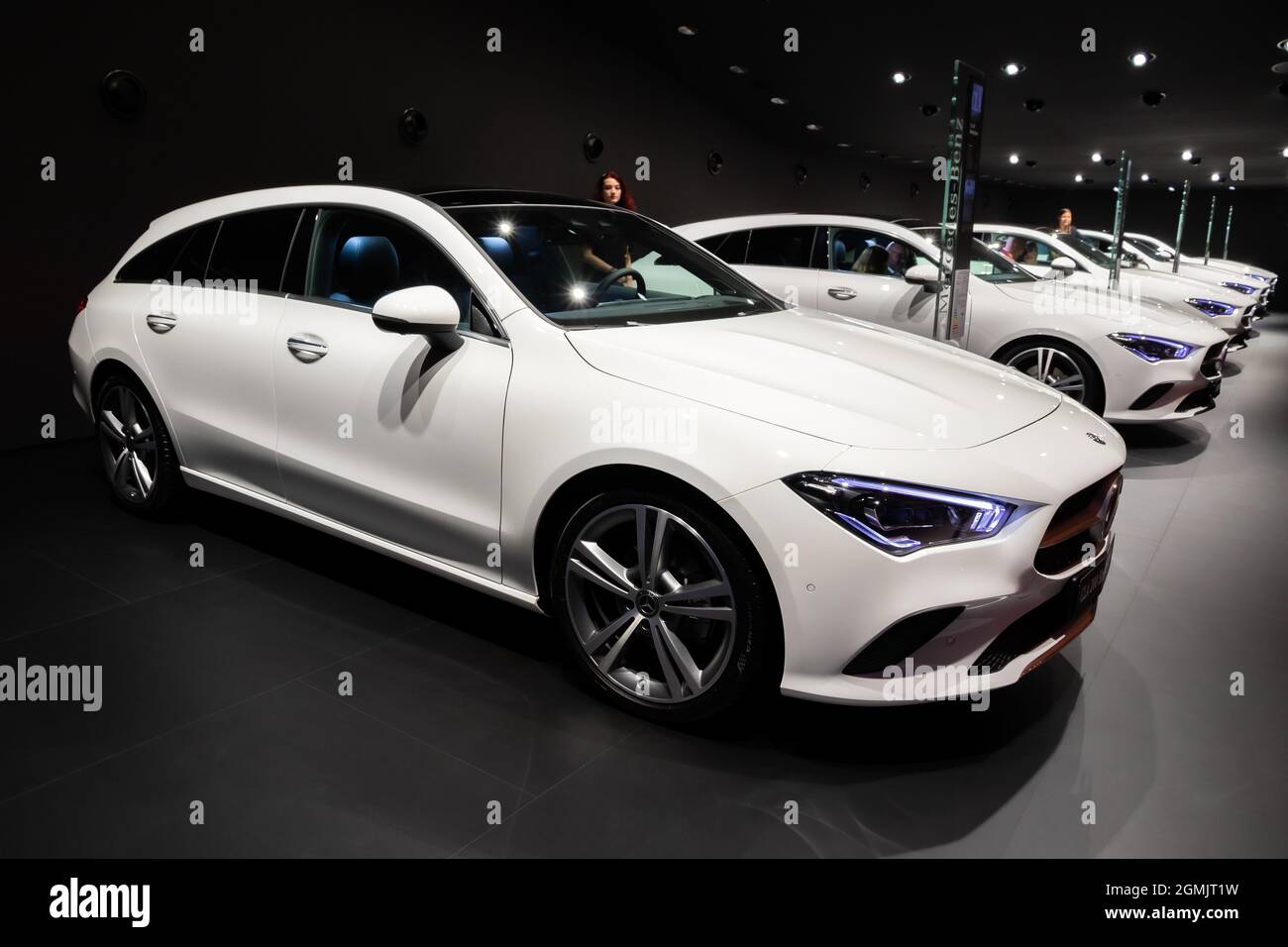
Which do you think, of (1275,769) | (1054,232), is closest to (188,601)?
(1275,769)

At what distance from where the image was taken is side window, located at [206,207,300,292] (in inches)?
123

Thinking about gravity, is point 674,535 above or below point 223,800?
above

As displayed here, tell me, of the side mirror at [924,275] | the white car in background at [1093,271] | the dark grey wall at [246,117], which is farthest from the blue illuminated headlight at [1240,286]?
the side mirror at [924,275]

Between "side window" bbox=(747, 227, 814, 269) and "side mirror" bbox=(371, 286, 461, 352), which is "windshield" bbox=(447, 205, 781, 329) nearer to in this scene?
"side mirror" bbox=(371, 286, 461, 352)

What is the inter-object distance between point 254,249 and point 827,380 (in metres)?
2.16

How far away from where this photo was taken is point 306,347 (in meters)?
2.87

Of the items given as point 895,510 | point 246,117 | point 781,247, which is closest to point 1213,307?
point 781,247

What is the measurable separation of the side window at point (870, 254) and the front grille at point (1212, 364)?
1.87 m

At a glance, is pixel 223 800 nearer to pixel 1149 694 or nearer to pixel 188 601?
pixel 188 601

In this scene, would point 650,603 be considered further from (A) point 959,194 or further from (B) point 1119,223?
(B) point 1119,223

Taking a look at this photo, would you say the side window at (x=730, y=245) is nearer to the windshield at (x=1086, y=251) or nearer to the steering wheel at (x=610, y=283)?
the steering wheel at (x=610, y=283)

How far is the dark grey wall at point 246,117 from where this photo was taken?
4965 millimetres
